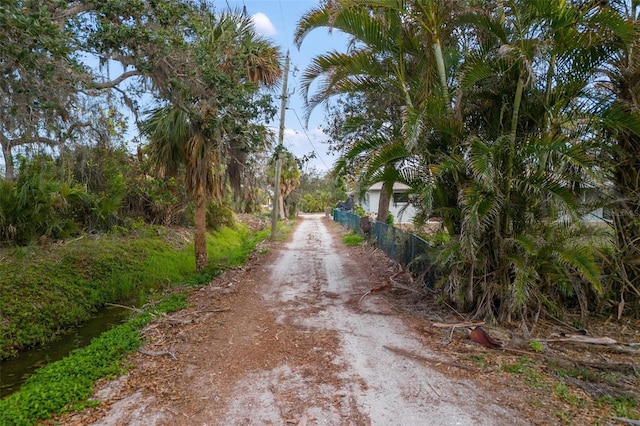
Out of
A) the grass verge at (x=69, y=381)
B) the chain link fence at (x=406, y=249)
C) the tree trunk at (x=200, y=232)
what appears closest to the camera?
the grass verge at (x=69, y=381)

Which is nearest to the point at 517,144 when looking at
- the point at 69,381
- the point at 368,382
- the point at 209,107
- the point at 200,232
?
the point at 368,382

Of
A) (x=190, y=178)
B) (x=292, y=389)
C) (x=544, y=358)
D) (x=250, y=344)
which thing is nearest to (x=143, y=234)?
(x=190, y=178)

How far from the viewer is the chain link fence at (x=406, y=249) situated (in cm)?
761

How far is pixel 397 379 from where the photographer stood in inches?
169

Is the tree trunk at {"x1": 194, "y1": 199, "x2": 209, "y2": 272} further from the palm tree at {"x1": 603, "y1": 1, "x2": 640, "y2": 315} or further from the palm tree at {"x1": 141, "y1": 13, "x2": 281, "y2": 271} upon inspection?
the palm tree at {"x1": 603, "y1": 1, "x2": 640, "y2": 315}

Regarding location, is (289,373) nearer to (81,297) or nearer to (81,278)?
(81,297)

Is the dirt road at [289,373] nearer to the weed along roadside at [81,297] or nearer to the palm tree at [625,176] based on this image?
the weed along roadside at [81,297]

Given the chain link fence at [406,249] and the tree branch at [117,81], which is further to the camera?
the chain link fence at [406,249]

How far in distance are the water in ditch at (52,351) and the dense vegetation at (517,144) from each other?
597cm

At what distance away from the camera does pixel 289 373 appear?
14.6 feet

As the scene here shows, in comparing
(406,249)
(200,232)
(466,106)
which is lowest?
(406,249)

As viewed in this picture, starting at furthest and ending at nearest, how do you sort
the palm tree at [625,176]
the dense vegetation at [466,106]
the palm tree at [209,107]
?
the palm tree at [209,107] < the palm tree at [625,176] < the dense vegetation at [466,106]

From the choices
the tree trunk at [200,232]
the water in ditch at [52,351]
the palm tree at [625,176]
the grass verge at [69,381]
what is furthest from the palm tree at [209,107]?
the palm tree at [625,176]

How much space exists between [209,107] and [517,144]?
19.0 feet
